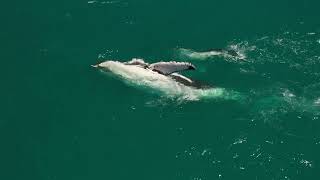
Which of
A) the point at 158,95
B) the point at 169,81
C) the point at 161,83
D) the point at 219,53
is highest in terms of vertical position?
the point at 219,53

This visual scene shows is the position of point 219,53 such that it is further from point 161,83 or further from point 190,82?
point 161,83

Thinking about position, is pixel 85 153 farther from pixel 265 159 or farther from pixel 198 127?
pixel 265 159

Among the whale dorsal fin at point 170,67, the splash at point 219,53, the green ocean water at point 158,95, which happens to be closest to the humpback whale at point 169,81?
the whale dorsal fin at point 170,67

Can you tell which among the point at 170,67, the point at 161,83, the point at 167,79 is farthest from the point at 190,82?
the point at 161,83

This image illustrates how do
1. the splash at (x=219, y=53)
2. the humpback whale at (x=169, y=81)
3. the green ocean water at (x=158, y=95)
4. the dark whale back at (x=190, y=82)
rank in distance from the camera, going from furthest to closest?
the splash at (x=219, y=53), the dark whale back at (x=190, y=82), the humpback whale at (x=169, y=81), the green ocean water at (x=158, y=95)

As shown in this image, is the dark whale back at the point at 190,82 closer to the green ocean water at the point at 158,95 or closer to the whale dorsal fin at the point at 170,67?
the whale dorsal fin at the point at 170,67

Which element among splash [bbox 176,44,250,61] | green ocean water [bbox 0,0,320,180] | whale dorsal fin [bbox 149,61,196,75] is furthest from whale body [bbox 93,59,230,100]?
splash [bbox 176,44,250,61]

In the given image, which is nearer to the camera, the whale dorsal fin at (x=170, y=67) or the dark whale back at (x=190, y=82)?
the whale dorsal fin at (x=170, y=67)

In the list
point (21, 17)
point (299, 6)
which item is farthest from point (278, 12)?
point (21, 17)

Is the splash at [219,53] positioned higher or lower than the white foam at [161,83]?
higher
